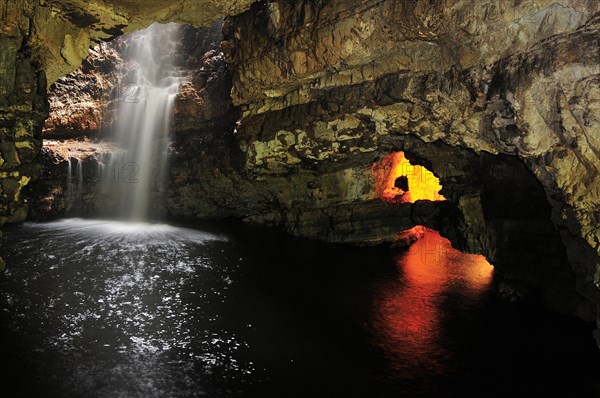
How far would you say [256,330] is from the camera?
7367 mm

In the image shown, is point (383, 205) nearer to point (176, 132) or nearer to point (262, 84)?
point (262, 84)

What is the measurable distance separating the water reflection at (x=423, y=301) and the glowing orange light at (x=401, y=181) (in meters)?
2.39

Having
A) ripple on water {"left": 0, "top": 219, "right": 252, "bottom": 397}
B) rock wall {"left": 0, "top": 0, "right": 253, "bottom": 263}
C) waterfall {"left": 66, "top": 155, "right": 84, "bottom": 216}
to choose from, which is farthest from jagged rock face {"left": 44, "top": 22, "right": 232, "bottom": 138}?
rock wall {"left": 0, "top": 0, "right": 253, "bottom": 263}

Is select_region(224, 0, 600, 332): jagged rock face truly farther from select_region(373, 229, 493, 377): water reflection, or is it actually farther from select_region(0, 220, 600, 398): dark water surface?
select_region(0, 220, 600, 398): dark water surface

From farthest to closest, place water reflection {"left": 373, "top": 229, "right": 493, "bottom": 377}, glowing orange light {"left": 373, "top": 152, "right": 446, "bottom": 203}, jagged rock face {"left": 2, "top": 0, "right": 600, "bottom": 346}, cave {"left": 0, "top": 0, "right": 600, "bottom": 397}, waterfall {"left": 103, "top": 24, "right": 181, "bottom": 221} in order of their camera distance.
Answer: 1. waterfall {"left": 103, "top": 24, "right": 181, "bottom": 221}
2. glowing orange light {"left": 373, "top": 152, "right": 446, "bottom": 203}
3. water reflection {"left": 373, "top": 229, "right": 493, "bottom": 377}
4. jagged rock face {"left": 2, "top": 0, "right": 600, "bottom": 346}
5. cave {"left": 0, "top": 0, "right": 600, "bottom": 397}

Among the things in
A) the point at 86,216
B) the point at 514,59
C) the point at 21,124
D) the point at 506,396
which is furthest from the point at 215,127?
the point at 506,396

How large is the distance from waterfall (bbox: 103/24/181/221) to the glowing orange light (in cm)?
930

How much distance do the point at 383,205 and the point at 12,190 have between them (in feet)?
38.5

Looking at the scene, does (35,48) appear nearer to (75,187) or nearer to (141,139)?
(75,187)

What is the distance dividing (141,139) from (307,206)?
802 cm

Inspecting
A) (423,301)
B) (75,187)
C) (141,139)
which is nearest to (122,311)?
(423,301)

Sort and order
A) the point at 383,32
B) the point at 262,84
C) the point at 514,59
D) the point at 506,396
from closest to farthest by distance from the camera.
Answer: the point at 506,396
the point at 514,59
the point at 383,32
the point at 262,84

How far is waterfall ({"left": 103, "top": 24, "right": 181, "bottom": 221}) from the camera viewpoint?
56.4 ft

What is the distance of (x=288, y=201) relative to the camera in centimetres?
1633
